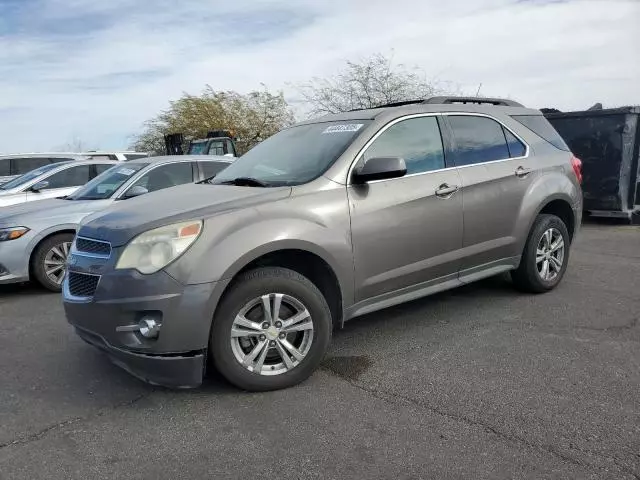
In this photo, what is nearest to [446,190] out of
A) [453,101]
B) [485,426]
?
[453,101]

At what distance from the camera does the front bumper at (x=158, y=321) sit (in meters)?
A: 3.24

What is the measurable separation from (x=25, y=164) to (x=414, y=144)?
458 inches

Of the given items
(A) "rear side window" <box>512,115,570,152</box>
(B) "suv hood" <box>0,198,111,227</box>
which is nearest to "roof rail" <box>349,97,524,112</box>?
(A) "rear side window" <box>512,115,570,152</box>

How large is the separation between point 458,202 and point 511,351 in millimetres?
1208

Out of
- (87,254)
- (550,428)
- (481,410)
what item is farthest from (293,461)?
(87,254)

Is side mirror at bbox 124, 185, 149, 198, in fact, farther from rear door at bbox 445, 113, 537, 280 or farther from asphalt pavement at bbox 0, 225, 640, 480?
rear door at bbox 445, 113, 537, 280

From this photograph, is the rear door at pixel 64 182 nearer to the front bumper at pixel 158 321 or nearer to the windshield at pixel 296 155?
the windshield at pixel 296 155

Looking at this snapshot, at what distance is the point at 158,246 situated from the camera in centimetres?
334

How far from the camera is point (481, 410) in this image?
322cm

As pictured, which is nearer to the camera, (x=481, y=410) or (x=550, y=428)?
(x=550, y=428)

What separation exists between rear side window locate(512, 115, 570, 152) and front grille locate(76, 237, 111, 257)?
3836 millimetres

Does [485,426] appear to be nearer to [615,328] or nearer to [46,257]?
[615,328]

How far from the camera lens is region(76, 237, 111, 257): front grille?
3.51 metres

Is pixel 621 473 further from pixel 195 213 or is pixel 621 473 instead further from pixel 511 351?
pixel 195 213
